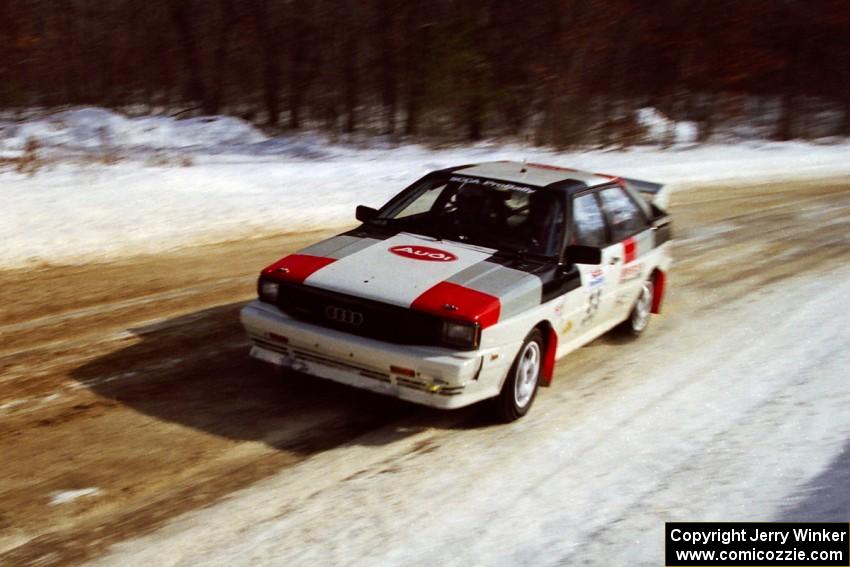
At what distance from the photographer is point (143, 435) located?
552cm

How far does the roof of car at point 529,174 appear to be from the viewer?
7.01 m

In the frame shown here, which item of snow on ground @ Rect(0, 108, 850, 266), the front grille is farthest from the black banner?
snow on ground @ Rect(0, 108, 850, 266)

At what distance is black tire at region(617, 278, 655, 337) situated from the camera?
8000mm

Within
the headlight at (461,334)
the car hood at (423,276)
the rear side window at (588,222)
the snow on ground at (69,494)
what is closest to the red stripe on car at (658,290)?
the rear side window at (588,222)

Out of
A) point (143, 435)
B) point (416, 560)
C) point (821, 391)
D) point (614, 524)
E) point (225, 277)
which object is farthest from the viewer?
point (225, 277)

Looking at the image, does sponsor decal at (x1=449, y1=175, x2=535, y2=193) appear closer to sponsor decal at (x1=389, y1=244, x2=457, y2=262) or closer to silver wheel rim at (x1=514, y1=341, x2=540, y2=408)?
sponsor decal at (x1=389, y1=244, x2=457, y2=262)

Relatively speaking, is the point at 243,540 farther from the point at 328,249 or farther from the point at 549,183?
the point at 549,183

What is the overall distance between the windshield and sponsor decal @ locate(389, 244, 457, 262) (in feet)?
1.01

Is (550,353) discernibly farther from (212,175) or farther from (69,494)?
(212,175)

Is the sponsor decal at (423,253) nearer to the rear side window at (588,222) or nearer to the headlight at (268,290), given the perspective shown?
the headlight at (268,290)

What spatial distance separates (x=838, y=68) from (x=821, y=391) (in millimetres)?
29334

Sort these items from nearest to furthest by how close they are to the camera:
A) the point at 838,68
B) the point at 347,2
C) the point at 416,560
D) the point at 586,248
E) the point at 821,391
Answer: the point at 416,560 < the point at 586,248 < the point at 821,391 < the point at 347,2 < the point at 838,68

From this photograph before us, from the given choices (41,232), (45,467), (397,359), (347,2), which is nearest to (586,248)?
(397,359)

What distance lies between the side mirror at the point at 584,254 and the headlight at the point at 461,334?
121 cm
